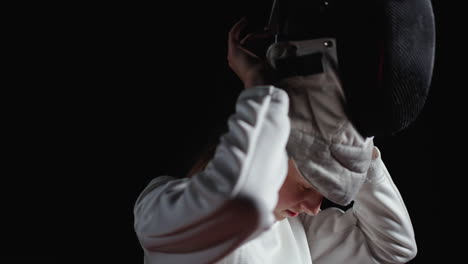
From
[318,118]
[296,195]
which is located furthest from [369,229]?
[318,118]

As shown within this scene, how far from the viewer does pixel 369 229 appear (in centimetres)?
116

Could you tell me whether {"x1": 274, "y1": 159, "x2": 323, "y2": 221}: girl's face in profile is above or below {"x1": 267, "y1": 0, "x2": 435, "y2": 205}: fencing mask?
below

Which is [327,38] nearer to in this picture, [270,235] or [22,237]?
[270,235]

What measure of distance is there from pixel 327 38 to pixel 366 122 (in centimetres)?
15

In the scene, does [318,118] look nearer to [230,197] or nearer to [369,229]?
[230,197]

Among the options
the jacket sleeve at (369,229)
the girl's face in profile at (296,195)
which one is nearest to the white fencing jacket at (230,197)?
the girl's face in profile at (296,195)

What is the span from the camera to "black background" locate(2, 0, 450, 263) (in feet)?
3.26

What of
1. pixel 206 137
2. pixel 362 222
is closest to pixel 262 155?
pixel 206 137

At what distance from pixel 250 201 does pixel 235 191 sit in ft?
Result: 0.07

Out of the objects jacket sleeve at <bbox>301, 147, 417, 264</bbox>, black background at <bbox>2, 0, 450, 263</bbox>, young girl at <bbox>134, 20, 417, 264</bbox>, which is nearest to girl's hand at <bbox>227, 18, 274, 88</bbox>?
young girl at <bbox>134, 20, 417, 264</bbox>

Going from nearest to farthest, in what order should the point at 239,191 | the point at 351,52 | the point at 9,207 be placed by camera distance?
the point at 239,191 < the point at 351,52 < the point at 9,207

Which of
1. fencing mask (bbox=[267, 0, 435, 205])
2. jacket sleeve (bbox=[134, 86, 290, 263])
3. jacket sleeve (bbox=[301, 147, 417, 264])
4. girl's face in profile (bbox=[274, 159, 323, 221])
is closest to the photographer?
jacket sleeve (bbox=[134, 86, 290, 263])

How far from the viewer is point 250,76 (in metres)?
0.83

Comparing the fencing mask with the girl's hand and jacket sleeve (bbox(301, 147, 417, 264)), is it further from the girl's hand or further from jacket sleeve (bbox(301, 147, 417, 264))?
jacket sleeve (bbox(301, 147, 417, 264))
